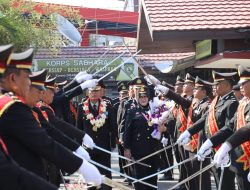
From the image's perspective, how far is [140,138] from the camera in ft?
29.6

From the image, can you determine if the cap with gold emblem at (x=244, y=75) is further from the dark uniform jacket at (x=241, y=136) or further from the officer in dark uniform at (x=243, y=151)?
the dark uniform jacket at (x=241, y=136)

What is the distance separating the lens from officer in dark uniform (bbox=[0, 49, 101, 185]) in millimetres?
3834

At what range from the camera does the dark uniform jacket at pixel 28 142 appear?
383cm

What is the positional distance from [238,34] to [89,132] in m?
3.77

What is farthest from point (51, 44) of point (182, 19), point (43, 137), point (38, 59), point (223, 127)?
point (43, 137)

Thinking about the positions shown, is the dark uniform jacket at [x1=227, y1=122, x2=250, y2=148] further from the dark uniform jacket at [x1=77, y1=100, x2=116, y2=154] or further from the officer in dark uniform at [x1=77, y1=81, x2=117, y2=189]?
the dark uniform jacket at [x1=77, y1=100, x2=116, y2=154]

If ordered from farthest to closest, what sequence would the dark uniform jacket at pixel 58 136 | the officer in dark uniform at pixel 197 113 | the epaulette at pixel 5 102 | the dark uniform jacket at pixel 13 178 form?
the officer in dark uniform at pixel 197 113, the dark uniform jacket at pixel 58 136, the epaulette at pixel 5 102, the dark uniform jacket at pixel 13 178

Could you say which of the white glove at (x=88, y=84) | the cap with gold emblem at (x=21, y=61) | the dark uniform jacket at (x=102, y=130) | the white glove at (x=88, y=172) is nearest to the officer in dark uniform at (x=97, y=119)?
the dark uniform jacket at (x=102, y=130)

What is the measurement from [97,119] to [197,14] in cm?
323

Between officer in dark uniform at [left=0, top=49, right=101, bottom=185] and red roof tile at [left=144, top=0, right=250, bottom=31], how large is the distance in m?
6.87

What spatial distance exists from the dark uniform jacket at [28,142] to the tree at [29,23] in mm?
8548

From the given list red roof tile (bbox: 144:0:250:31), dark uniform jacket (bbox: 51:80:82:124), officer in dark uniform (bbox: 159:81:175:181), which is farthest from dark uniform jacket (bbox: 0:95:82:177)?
officer in dark uniform (bbox: 159:81:175:181)

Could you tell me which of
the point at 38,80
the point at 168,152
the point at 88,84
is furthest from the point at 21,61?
the point at 168,152

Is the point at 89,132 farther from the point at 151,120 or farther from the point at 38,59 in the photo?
the point at 38,59
